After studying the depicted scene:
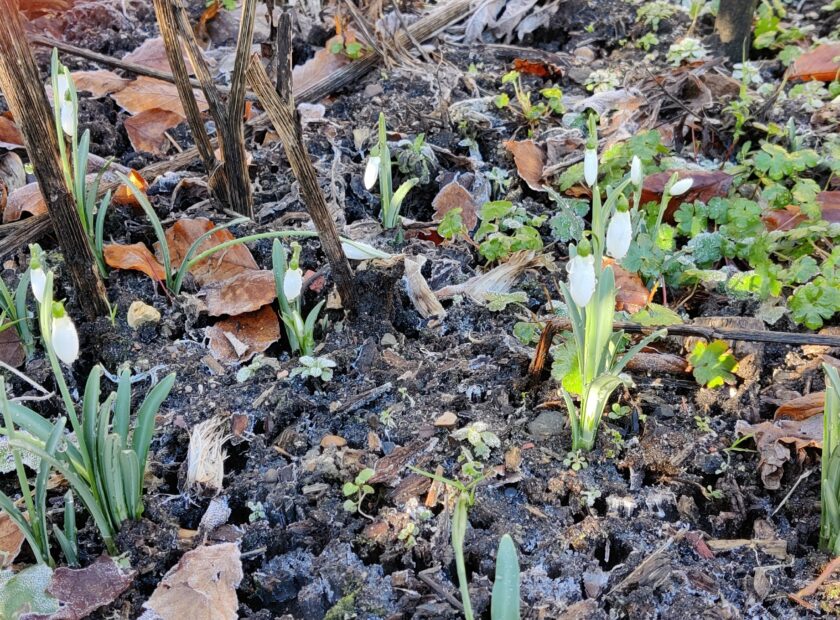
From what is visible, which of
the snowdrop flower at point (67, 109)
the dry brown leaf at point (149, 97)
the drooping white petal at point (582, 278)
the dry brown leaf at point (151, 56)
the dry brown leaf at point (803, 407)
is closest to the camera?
the drooping white petal at point (582, 278)

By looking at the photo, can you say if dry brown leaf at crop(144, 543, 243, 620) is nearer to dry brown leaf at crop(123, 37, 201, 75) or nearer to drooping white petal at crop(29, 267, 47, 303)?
drooping white petal at crop(29, 267, 47, 303)

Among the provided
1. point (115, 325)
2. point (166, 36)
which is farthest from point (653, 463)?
point (166, 36)

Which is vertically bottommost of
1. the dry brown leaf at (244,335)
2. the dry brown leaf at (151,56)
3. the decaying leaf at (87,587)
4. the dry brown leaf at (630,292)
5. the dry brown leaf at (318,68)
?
the decaying leaf at (87,587)

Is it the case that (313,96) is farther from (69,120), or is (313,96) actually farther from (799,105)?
(799,105)

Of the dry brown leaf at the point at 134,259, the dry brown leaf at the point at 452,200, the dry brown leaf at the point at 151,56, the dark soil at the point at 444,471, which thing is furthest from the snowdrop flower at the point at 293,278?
the dry brown leaf at the point at 151,56

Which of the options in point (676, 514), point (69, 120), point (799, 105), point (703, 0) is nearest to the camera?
point (676, 514)

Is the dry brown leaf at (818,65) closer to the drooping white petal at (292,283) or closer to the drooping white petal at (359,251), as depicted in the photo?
the drooping white petal at (359,251)

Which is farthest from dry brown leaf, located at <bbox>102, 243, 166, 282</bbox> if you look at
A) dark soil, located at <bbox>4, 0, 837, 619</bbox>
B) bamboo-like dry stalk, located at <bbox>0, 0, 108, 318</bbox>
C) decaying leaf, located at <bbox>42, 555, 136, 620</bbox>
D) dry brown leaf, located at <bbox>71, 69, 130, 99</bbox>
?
dry brown leaf, located at <bbox>71, 69, 130, 99</bbox>
